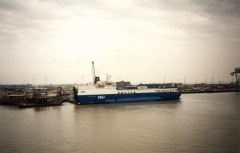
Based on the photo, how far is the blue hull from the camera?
140ft

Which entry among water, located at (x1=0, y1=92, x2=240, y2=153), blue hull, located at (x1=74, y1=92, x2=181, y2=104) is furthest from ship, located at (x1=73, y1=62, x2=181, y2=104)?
water, located at (x1=0, y1=92, x2=240, y2=153)

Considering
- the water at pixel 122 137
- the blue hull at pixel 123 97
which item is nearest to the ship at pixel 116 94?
the blue hull at pixel 123 97

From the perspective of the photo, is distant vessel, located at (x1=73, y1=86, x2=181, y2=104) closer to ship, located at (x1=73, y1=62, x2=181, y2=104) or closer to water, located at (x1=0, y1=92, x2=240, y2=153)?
ship, located at (x1=73, y1=62, x2=181, y2=104)

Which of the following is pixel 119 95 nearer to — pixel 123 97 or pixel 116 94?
pixel 116 94

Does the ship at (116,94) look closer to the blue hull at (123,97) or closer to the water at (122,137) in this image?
the blue hull at (123,97)

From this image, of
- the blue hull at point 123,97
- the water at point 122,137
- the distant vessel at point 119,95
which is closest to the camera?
the water at point 122,137

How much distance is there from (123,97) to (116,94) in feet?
5.07

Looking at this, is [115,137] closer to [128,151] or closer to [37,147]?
[128,151]

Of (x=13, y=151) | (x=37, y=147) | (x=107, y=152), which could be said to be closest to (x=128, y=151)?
(x=107, y=152)

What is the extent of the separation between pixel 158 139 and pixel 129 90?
97.5ft

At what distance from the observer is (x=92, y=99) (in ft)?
141

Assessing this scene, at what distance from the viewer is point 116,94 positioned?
44438 millimetres

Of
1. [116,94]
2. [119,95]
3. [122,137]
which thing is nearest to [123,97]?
[119,95]

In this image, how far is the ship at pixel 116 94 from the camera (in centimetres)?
4297
